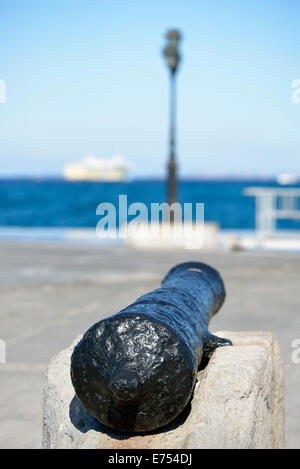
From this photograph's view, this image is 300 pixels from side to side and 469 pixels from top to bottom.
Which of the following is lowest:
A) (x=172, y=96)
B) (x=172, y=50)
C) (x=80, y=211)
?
(x=80, y=211)

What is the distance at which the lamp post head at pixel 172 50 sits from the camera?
15344mm

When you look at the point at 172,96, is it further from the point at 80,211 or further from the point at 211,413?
the point at 80,211

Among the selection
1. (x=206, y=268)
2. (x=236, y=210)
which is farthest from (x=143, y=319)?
(x=236, y=210)

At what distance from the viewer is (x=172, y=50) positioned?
15344 millimetres

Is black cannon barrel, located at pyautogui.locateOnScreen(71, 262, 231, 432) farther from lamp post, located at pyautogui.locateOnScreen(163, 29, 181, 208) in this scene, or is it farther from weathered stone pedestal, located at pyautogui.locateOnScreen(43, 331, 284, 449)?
lamp post, located at pyautogui.locateOnScreen(163, 29, 181, 208)

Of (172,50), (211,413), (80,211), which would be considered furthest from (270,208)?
(80,211)

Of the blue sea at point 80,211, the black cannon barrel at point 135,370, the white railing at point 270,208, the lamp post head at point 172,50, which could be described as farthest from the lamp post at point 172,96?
the blue sea at point 80,211

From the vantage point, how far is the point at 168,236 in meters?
13.1

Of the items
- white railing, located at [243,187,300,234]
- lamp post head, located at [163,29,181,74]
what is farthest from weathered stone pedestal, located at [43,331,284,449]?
lamp post head, located at [163,29,181,74]

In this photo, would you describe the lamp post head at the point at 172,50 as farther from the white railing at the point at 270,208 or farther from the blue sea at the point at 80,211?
the blue sea at the point at 80,211

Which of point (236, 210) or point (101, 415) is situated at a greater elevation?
point (101, 415)

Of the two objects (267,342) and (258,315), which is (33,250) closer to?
(258,315)

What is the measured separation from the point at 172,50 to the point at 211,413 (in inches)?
542

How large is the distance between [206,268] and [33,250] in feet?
28.5
